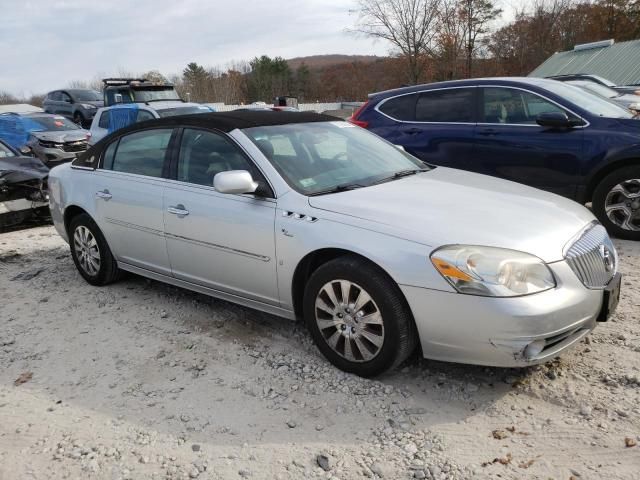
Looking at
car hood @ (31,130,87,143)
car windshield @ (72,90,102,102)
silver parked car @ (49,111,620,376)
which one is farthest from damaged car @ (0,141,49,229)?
car windshield @ (72,90,102,102)

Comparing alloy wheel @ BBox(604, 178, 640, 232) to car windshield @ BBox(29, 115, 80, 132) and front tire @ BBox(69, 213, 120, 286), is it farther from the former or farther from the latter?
car windshield @ BBox(29, 115, 80, 132)

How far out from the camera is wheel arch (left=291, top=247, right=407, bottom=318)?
124 inches

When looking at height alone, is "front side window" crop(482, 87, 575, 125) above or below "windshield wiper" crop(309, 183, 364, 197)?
above

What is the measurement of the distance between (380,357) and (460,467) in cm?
74

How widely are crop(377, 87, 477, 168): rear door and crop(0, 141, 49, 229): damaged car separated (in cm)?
479

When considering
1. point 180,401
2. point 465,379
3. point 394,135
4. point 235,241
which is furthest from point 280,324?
point 394,135

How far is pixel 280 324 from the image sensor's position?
4.00 m

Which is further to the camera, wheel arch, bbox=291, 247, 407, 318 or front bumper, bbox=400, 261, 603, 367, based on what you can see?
wheel arch, bbox=291, 247, 407, 318

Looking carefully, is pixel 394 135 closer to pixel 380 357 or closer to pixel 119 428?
pixel 380 357

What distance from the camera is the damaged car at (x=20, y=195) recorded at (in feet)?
22.7

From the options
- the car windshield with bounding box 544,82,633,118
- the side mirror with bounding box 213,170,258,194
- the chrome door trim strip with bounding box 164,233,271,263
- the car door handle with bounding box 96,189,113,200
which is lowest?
the chrome door trim strip with bounding box 164,233,271,263

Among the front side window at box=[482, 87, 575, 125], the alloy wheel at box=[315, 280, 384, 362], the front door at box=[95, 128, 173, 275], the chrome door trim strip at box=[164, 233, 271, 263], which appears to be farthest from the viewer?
the front side window at box=[482, 87, 575, 125]

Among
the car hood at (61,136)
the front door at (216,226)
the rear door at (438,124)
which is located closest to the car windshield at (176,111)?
the car hood at (61,136)

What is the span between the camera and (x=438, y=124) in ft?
21.5
